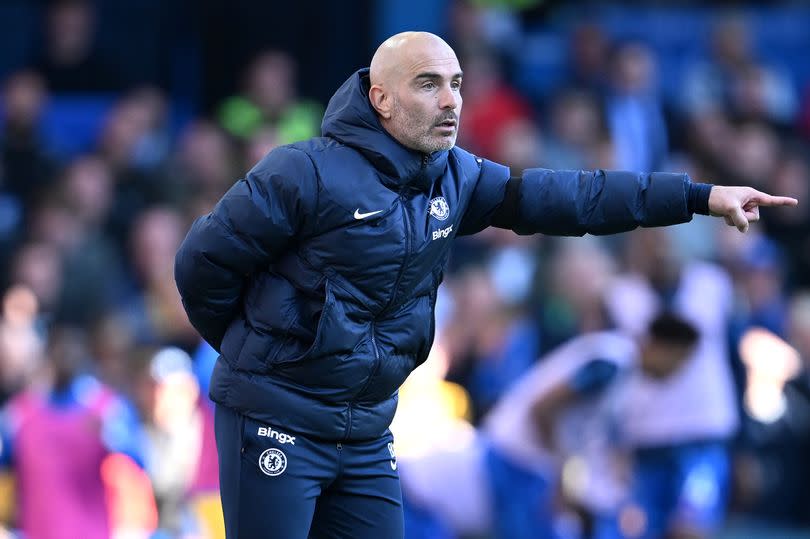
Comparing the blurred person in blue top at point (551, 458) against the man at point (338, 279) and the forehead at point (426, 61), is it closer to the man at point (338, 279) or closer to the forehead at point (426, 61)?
the man at point (338, 279)

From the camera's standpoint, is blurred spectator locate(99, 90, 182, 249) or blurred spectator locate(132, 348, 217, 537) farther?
blurred spectator locate(99, 90, 182, 249)

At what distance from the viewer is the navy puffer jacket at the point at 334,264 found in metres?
5.02

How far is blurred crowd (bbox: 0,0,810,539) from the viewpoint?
891 centimetres

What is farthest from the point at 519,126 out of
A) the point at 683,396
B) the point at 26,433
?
the point at 26,433

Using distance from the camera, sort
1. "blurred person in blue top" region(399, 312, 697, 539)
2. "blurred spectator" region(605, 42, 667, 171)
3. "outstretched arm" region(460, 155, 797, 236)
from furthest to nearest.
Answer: "blurred spectator" region(605, 42, 667, 171)
"blurred person in blue top" region(399, 312, 697, 539)
"outstretched arm" region(460, 155, 797, 236)

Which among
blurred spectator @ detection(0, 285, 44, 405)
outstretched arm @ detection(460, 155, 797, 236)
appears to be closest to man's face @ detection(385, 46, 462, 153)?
outstretched arm @ detection(460, 155, 797, 236)

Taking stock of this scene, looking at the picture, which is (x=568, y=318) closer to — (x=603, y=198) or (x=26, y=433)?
(x=26, y=433)

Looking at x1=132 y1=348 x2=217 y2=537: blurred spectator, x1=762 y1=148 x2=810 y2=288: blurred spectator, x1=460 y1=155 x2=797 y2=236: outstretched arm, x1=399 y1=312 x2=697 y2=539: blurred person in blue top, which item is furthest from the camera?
x1=762 y1=148 x2=810 y2=288: blurred spectator

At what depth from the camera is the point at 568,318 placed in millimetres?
10055

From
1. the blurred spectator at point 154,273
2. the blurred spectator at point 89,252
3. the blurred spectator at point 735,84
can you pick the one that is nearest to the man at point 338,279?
the blurred spectator at point 154,273

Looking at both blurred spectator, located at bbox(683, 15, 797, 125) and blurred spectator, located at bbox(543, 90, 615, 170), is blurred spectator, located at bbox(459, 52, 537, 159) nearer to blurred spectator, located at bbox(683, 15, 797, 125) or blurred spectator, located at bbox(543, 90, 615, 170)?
blurred spectator, located at bbox(543, 90, 615, 170)

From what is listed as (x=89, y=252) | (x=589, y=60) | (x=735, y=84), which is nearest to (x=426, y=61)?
(x=89, y=252)

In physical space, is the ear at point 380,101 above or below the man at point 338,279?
above

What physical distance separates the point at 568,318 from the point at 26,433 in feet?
10.6
